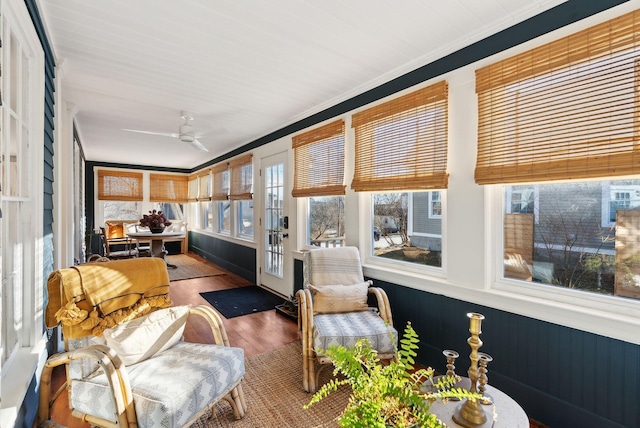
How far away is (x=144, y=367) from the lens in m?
1.68

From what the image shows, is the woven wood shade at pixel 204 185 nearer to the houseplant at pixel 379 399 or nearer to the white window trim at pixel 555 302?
the white window trim at pixel 555 302

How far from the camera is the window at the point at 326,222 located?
3523 mm

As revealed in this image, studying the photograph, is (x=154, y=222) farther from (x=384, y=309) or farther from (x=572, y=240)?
(x=572, y=240)

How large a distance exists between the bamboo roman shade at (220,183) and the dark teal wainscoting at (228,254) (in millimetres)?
902

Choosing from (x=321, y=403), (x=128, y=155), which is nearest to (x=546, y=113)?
(x=321, y=403)

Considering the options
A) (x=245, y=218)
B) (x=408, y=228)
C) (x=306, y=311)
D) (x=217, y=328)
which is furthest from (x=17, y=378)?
(x=245, y=218)

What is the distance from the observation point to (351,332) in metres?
2.15

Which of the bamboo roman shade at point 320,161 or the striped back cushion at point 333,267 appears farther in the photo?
the bamboo roman shade at point 320,161

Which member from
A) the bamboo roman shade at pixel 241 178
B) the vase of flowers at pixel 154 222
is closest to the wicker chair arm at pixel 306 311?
the bamboo roman shade at pixel 241 178

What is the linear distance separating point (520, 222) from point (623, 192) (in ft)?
1.71

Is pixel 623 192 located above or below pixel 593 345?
above

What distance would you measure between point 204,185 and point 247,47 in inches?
219

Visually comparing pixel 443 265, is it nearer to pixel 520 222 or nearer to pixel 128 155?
pixel 520 222

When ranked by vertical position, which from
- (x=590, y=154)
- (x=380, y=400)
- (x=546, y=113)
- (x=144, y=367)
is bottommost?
(x=144, y=367)
